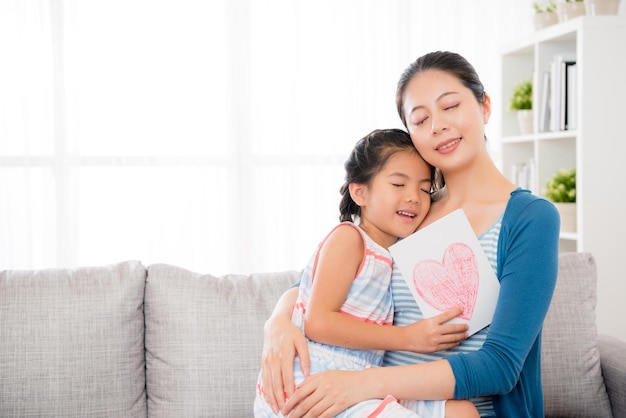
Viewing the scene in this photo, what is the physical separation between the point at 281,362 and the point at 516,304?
0.48 meters

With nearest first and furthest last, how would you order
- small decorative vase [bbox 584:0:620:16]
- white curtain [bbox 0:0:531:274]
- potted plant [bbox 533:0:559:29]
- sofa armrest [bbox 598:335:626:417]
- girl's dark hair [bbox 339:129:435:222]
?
girl's dark hair [bbox 339:129:435:222], sofa armrest [bbox 598:335:626:417], small decorative vase [bbox 584:0:620:16], potted plant [bbox 533:0:559:29], white curtain [bbox 0:0:531:274]

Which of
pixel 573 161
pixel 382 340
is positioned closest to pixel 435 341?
pixel 382 340

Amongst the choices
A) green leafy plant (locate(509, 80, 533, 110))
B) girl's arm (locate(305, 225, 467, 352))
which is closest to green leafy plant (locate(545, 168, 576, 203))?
green leafy plant (locate(509, 80, 533, 110))

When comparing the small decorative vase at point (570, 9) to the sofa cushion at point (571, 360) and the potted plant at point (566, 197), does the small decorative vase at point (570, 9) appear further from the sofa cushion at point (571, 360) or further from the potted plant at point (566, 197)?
the sofa cushion at point (571, 360)

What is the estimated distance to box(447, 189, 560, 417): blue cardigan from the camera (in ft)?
4.18

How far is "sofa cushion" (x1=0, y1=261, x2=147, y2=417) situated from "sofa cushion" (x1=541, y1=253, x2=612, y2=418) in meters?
1.15

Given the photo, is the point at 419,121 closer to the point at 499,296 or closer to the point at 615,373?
the point at 499,296

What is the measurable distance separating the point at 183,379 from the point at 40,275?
19.8 inches

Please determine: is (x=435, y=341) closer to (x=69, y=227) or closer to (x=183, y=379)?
(x=183, y=379)

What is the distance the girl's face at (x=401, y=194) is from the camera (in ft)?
5.16

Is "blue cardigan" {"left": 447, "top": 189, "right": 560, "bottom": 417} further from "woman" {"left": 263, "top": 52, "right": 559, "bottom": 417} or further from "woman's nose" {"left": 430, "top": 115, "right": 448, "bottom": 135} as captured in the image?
"woman's nose" {"left": 430, "top": 115, "right": 448, "bottom": 135}

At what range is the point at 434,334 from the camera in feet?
4.39

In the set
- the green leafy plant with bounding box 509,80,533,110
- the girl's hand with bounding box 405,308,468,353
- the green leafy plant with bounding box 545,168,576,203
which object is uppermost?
the green leafy plant with bounding box 509,80,533,110

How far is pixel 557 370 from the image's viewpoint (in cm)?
192
